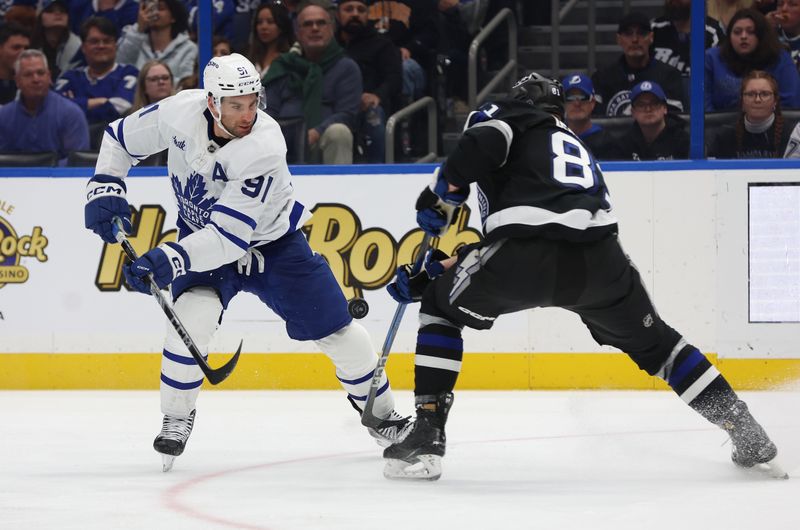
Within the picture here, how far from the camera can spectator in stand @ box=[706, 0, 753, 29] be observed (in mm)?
6121

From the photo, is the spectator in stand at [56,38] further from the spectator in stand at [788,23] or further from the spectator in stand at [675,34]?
the spectator in stand at [788,23]

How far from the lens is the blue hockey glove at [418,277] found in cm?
389

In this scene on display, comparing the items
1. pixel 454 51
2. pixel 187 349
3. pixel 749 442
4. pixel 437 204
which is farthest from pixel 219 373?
pixel 454 51

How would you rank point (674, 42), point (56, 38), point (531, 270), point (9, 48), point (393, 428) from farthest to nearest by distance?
point (56, 38)
point (9, 48)
point (674, 42)
point (393, 428)
point (531, 270)

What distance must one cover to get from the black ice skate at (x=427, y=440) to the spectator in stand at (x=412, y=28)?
311cm

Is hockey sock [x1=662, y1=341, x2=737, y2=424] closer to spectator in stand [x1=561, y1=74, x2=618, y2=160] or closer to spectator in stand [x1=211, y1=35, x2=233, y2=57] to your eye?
spectator in stand [x1=561, y1=74, x2=618, y2=160]

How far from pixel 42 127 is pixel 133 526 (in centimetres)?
374

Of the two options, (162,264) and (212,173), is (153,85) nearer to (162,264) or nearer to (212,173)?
(212,173)

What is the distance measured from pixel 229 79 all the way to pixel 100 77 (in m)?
3.29

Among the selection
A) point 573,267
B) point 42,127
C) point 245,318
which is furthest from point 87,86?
point 573,267

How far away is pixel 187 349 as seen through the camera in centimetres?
400

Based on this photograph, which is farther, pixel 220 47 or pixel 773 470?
pixel 220 47

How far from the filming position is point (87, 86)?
6.91 m

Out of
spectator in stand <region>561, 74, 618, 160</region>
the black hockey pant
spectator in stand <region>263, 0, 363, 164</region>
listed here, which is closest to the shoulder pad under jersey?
the black hockey pant
